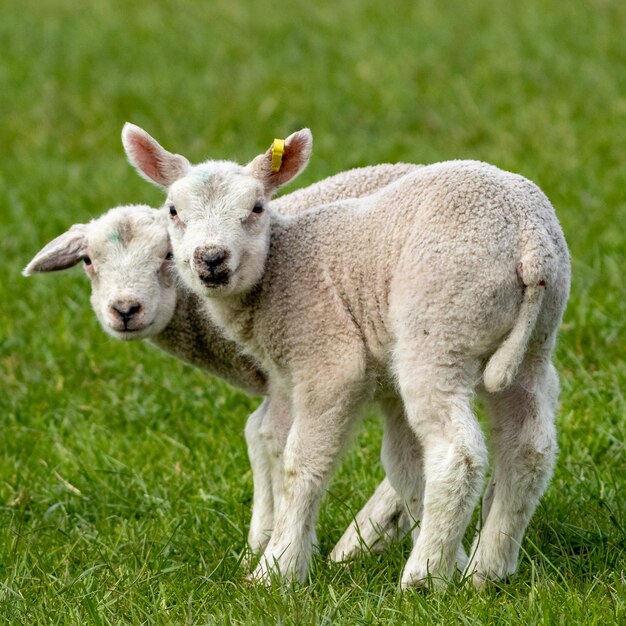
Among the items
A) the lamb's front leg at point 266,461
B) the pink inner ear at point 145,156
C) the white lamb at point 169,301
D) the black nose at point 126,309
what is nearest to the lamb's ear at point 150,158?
the pink inner ear at point 145,156

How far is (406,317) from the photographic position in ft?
14.2

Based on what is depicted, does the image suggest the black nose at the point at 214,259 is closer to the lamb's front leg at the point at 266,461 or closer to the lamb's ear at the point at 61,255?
the lamb's front leg at the point at 266,461

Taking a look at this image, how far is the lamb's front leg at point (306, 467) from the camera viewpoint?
14.9ft

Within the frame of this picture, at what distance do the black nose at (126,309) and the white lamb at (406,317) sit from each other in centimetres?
30

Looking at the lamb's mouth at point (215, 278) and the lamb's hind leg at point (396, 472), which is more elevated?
the lamb's mouth at point (215, 278)

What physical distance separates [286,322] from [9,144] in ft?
24.5

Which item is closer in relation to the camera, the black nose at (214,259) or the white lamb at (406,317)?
the white lamb at (406,317)

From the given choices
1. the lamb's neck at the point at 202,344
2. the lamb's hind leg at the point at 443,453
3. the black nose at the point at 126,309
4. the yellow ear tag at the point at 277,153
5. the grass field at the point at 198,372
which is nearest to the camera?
the lamb's hind leg at the point at 443,453

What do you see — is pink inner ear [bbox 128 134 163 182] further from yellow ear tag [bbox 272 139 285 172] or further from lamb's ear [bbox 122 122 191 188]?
yellow ear tag [bbox 272 139 285 172]

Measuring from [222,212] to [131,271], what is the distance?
0.70 meters

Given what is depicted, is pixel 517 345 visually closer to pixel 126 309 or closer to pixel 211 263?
pixel 211 263

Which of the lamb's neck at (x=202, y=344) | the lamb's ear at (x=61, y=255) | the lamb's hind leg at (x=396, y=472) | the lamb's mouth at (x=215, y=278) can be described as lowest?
the lamb's hind leg at (x=396, y=472)

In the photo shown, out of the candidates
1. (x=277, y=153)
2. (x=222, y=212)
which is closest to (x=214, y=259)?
(x=222, y=212)

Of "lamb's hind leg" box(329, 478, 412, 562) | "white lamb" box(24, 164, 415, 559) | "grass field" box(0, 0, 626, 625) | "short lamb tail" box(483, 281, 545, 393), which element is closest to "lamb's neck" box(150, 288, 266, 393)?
"white lamb" box(24, 164, 415, 559)
